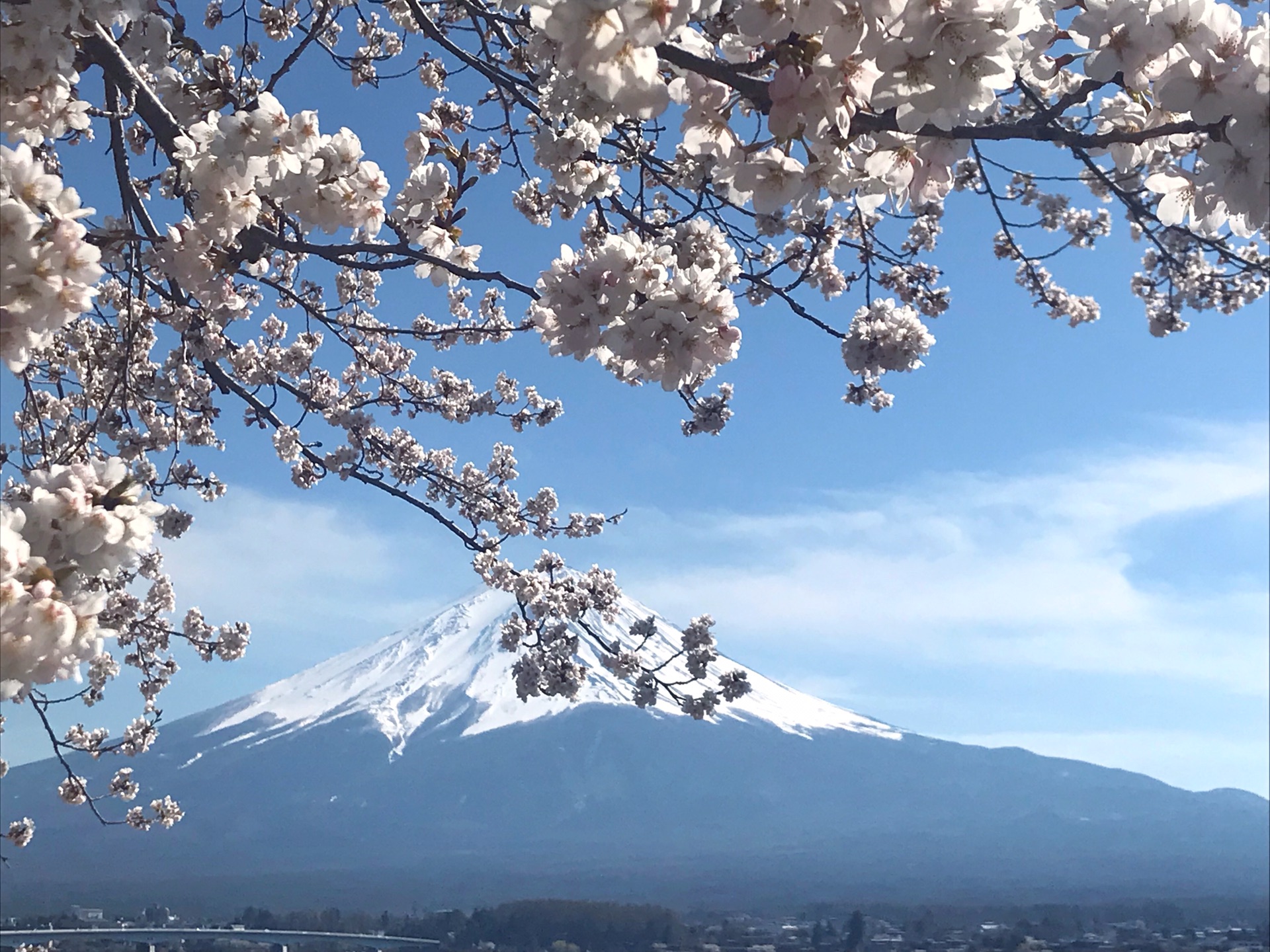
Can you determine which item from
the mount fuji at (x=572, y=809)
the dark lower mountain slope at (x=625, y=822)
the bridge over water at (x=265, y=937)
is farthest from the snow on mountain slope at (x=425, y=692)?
the bridge over water at (x=265, y=937)

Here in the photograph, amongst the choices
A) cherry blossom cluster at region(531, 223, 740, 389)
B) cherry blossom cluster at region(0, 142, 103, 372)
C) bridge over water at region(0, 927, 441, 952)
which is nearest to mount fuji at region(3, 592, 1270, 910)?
bridge over water at region(0, 927, 441, 952)

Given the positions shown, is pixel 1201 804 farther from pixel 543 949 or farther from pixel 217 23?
pixel 217 23

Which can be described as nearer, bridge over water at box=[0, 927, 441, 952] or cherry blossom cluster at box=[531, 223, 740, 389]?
cherry blossom cluster at box=[531, 223, 740, 389]

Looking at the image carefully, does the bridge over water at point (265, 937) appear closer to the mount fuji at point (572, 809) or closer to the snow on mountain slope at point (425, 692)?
the mount fuji at point (572, 809)

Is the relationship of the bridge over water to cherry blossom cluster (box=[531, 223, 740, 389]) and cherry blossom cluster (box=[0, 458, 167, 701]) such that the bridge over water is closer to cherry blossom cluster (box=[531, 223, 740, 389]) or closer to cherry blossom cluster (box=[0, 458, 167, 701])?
cherry blossom cluster (box=[0, 458, 167, 701])

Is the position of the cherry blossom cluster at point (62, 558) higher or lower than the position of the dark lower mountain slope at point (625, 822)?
higher

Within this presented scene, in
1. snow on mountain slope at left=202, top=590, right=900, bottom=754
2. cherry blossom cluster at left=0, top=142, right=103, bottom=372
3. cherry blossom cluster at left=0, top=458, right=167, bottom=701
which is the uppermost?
snow on mountain slope at left=202, top=590, right=900, bottom=754

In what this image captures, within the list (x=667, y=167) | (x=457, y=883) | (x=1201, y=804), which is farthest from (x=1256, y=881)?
(x=667, y=167)
